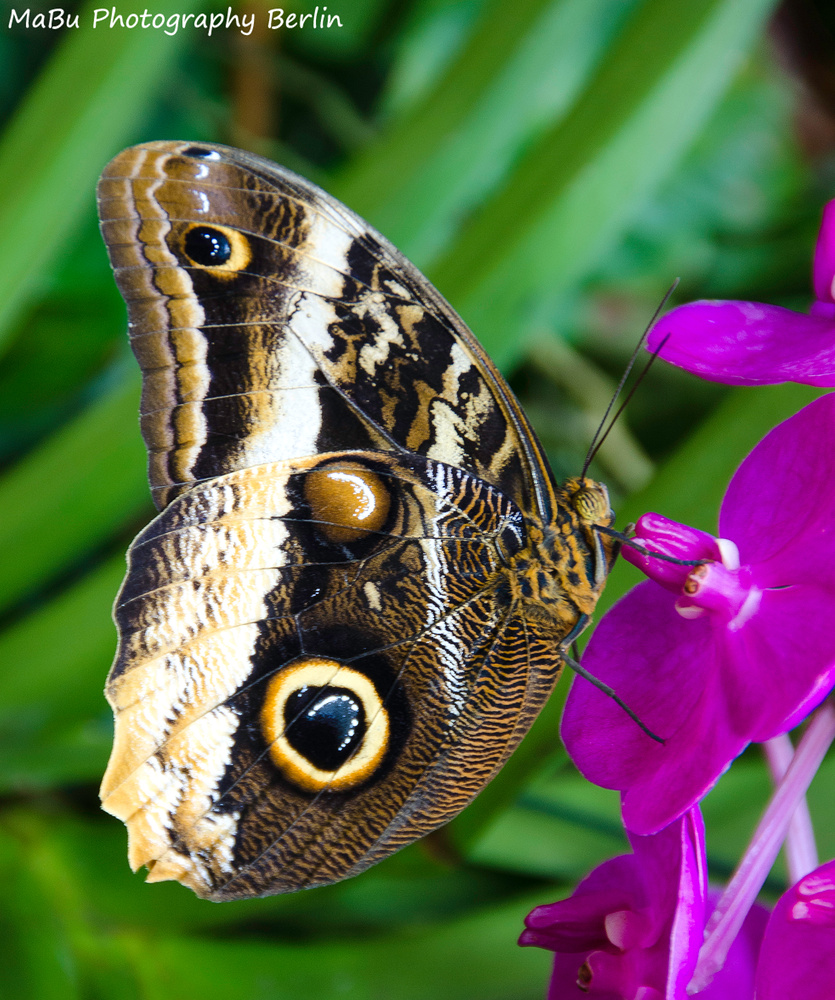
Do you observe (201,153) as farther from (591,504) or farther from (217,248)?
(591,504)

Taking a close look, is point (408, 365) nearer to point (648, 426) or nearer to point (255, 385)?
point (255, 385)

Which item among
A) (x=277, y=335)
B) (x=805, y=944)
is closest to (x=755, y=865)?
(x=805, y=944)

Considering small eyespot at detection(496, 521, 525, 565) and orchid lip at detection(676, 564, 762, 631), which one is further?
small eyespot at detection(496, 521, 525, 565)

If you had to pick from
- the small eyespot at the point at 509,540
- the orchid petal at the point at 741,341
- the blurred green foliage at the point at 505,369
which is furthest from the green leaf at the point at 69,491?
the orchid petal at the point at 741,341

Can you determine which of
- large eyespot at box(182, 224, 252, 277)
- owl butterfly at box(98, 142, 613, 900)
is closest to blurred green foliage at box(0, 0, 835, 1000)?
owl butterfly at box(98, 142, 613, 900)

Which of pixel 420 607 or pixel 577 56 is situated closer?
pixel 420 607

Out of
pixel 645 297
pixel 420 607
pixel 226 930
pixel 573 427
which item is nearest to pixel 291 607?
pixel 420 607

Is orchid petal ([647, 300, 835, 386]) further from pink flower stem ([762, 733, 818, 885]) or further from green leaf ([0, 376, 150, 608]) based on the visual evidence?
green leaf ([0, 376, 150, 608])
